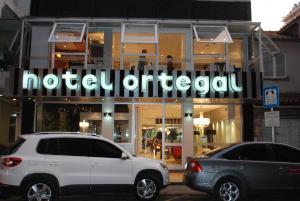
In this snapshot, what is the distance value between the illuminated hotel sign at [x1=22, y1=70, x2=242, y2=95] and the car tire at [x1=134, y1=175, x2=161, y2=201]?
5.09 metres

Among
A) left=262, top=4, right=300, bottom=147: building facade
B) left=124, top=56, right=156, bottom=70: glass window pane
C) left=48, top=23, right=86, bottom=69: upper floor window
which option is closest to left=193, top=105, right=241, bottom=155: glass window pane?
left=262, top=4, right=300, bottom=147: building facade

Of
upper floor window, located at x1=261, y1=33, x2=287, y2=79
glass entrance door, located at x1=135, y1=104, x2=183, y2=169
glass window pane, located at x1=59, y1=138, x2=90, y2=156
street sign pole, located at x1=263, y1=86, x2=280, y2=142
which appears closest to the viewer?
glass window pane, located at x1=59, y1=138, x2=90, y2=156

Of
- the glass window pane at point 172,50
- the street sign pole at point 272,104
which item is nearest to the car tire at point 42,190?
the street sign pole at point 272,104

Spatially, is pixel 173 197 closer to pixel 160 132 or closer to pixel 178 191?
pixel 178 191

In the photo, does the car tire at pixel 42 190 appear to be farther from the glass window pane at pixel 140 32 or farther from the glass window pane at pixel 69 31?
the glass window pane at pixel 140 32

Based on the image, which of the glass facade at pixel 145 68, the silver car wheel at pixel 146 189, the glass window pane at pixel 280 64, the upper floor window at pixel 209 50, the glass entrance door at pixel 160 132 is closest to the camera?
the silver car wheel at pixel 146 189

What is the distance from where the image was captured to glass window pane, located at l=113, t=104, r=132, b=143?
16653mm

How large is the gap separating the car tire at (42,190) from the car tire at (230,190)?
3994mm

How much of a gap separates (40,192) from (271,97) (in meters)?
7.65

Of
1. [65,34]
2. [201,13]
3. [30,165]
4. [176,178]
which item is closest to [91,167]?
[30,165]

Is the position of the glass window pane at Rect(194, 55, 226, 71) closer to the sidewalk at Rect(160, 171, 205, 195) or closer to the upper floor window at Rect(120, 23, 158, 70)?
the upper floor window at Rect(120, 23, 158, 70)

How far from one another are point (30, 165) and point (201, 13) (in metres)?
10.8

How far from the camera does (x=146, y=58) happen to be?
670 inches

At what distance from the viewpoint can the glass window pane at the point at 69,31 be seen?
1624 centimetres
